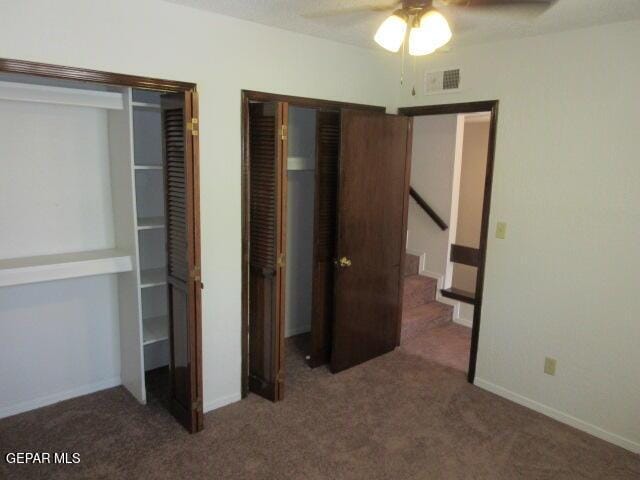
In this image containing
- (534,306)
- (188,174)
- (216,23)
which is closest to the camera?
(188,174)

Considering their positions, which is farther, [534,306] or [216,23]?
[534,306]

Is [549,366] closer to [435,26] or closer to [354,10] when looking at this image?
[435,26]

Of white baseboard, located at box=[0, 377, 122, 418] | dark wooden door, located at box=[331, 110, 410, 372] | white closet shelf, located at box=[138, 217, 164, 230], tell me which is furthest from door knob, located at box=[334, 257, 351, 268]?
white baseboard, located at box=[0, 377, 122, 418]

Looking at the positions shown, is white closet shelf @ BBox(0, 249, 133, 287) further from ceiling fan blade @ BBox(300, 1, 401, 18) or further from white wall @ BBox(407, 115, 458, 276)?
white wall @ BBox(407, 115, 458, 276)

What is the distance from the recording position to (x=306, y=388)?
3.20m

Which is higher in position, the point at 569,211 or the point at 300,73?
the point at 300,73

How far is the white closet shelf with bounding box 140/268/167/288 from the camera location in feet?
9.37

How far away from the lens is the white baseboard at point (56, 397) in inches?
108

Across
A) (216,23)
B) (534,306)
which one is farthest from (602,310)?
(216,23)

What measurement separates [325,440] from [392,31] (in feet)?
7.08

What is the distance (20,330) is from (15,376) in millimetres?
282

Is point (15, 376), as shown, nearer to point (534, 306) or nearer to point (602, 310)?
point (534, 306)

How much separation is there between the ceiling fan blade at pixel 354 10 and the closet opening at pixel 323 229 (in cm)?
51

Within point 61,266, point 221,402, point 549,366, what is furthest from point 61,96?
point 549,366
